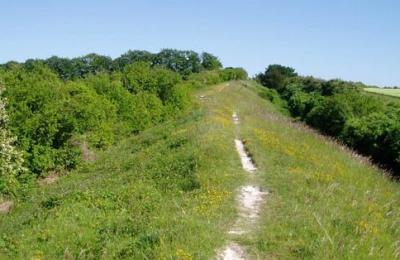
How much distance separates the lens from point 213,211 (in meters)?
13.3

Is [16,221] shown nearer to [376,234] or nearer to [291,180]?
[291,180]

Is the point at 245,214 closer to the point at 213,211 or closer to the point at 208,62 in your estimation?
the point at 213,211

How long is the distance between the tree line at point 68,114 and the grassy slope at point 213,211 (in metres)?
3.83

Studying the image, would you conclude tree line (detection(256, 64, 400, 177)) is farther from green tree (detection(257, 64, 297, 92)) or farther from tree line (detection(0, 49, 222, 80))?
tree line (detection(0, 49, 222, 80))

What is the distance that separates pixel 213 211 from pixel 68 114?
68.3 ft

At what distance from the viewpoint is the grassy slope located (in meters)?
10.8

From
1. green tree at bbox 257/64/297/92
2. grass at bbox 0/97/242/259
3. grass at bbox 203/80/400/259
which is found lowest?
grass at bbox 0/97/242/259

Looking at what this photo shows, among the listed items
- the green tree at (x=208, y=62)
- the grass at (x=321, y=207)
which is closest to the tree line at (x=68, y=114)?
the grass at (x=321, y=207)

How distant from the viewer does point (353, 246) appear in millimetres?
10438

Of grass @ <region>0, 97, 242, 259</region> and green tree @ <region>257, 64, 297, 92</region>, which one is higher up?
green tree @ <region>257, 64, 297, 92</region>

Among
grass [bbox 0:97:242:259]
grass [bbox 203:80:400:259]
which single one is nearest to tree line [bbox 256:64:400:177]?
grass [bbox 203:80:400:259]

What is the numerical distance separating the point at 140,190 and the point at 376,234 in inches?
352

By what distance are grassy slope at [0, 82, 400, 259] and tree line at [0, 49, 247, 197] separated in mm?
3829

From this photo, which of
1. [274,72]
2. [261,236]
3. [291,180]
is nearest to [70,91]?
[291,180]
